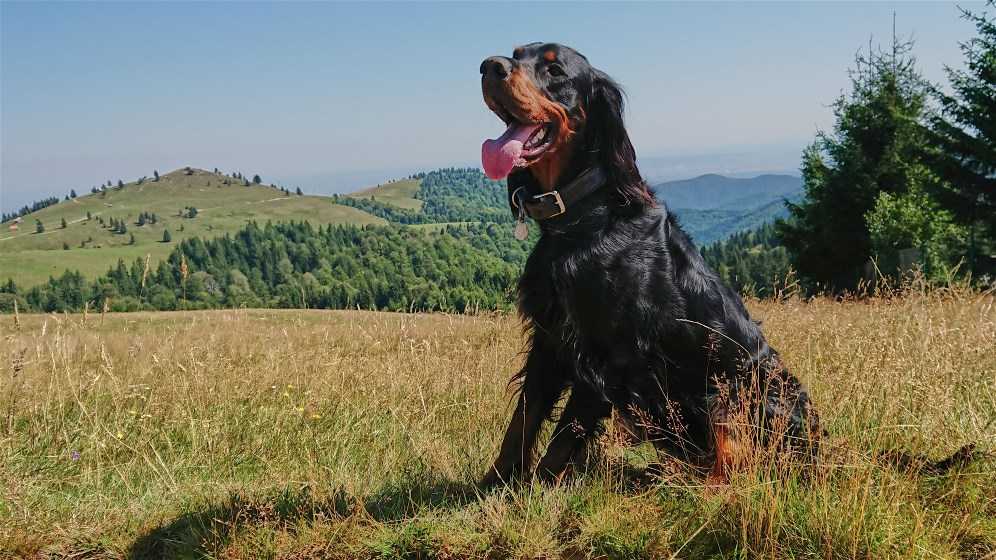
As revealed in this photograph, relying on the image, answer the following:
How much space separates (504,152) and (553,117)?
0.28 meters

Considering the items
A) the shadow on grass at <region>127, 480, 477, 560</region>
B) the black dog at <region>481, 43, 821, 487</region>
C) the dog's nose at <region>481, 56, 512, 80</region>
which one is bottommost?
the shadow on grass at <region>127, 480, 477, 560</region>

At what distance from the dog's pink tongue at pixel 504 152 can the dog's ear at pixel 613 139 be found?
0.33 metres

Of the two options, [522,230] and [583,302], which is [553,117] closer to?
[522,230]

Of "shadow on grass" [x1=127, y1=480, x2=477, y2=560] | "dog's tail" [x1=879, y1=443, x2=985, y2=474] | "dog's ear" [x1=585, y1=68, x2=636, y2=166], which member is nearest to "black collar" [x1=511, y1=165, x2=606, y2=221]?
"dog's ear" [x1=585, y1=68, x2=636, y2=166]

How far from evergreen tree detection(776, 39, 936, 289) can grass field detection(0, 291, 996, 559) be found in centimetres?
1989

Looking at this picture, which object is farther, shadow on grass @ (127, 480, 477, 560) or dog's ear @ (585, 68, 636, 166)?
dog's ear @ (585, 68, 636, 166)

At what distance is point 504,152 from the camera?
9.10ft

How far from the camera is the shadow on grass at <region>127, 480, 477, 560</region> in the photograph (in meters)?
2.55

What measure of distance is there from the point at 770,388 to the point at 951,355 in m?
0.85

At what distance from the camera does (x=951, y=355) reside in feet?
9.86

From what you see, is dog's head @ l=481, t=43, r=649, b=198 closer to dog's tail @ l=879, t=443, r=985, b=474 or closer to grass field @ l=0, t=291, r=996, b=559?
grass field @ l=0, t=291, r=996, b=559

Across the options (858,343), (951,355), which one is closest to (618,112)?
(858,343)

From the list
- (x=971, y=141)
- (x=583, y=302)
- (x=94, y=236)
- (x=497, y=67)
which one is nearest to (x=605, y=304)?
(x=583, y=302)

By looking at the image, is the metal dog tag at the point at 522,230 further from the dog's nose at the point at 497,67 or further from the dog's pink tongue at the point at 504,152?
the dog's nose at the point at 497,67
